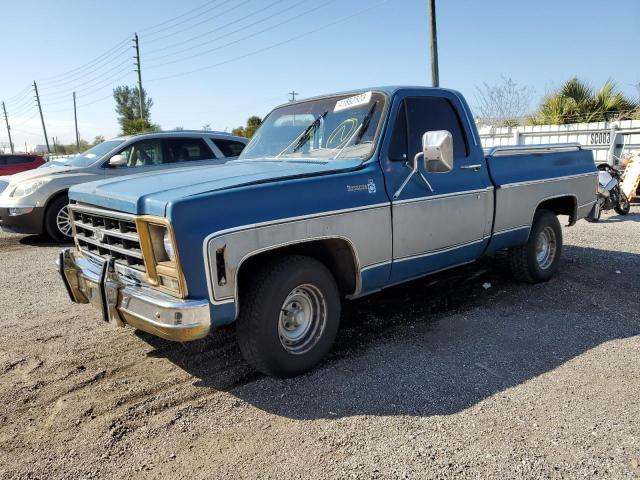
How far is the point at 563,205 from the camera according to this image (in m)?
6.14

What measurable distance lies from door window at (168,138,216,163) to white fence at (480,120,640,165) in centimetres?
712

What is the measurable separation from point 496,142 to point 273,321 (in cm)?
1450

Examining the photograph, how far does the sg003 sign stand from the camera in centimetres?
1338

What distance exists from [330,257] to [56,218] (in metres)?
6.86

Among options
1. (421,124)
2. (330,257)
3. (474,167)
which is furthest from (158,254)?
(474,167)

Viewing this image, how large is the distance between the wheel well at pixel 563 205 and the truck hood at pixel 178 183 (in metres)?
3.15

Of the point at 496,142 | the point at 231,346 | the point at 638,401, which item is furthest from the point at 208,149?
the point at 496,142

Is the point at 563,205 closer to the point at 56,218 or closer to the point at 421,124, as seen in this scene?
the point at 421,124

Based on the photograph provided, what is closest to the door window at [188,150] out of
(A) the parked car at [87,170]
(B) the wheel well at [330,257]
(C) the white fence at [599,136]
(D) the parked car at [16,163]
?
(A) the parked car at [87,170]

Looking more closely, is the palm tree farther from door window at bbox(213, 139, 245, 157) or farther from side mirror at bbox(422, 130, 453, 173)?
side mirror at bbox(422, 130, 453, 173)

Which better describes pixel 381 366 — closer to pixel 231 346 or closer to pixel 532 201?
pixel 231 346

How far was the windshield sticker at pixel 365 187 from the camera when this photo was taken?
12.0 ft

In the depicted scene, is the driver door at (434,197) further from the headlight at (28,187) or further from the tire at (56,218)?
the headlight at (28,187)

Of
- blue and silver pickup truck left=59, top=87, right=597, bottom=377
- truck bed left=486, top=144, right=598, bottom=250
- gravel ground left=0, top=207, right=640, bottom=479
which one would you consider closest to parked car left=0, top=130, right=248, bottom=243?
gravel ground left=0, top=207, right=640, bottom=479
